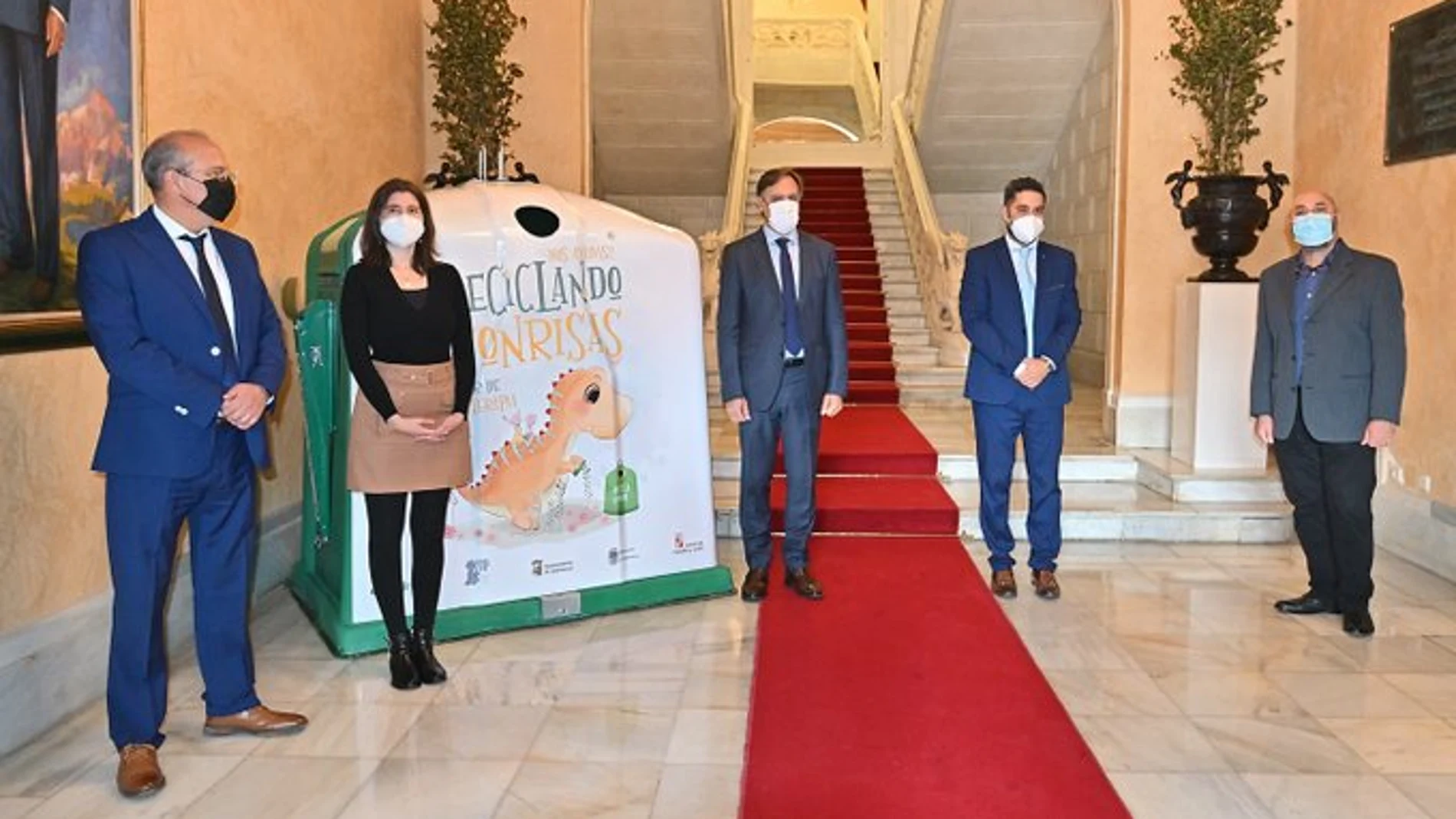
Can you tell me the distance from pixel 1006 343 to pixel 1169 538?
184 centimetres

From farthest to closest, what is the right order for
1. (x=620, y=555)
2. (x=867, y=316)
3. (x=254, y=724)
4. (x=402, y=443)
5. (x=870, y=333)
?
(x=867, y=316) → (x=870, y=333) → (x=620, y=555) → (x=402, y=443) → (x=254, y=724)

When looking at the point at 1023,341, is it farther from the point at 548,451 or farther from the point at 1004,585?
the point at 548,451

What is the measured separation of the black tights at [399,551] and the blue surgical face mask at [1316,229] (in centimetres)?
315

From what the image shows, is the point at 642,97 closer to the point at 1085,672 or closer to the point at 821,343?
the point at 821,343

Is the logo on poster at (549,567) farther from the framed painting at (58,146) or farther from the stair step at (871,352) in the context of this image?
the stair step at (871,352)

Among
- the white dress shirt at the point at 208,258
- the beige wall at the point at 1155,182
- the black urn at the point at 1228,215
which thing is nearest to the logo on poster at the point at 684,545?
the white dress shirt at the point at 208,258

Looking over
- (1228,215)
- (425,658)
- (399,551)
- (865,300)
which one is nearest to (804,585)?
(425,658)

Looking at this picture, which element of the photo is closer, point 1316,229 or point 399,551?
point 399,551

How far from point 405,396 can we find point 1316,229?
127 inches

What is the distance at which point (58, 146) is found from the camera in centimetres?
343

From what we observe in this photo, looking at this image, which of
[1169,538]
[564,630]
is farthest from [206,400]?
[1169,538]

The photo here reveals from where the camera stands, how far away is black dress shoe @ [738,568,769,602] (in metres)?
4.75

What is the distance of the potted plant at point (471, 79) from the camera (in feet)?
20.7

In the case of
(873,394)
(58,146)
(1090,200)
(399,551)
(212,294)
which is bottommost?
(399,551)
